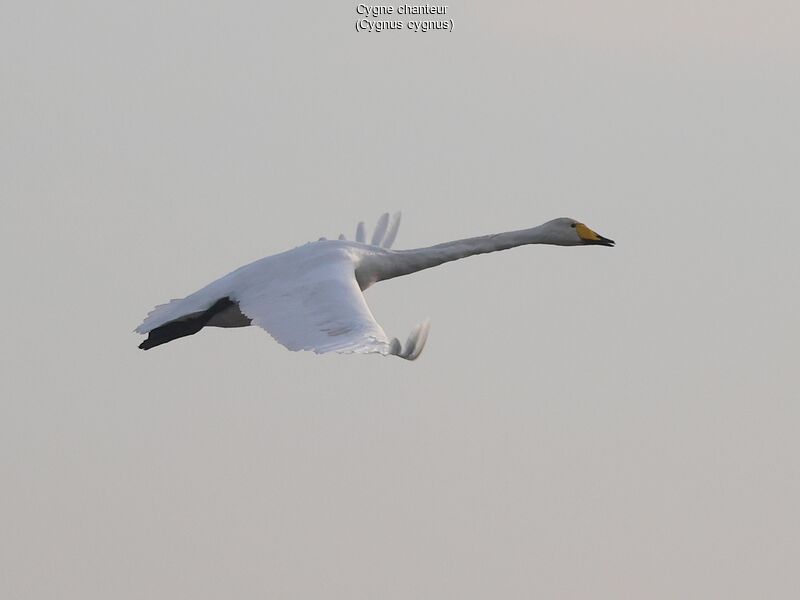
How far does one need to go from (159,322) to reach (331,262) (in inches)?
112

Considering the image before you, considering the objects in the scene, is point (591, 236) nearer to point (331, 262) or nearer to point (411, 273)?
point (411, 273)

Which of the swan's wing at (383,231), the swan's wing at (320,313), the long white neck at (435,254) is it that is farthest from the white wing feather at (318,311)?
the swan's wing at (383,231)

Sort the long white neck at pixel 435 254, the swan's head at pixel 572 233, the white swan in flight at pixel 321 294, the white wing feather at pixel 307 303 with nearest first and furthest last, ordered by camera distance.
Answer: the white wing feather at pixel 307 303 < the white swan in flight at pixel 321 294 < the long white neck at pixel 435 254 < the swan's head at pixel 572 233

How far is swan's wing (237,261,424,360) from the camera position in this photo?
85.8 ft

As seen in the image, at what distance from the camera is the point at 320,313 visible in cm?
2780

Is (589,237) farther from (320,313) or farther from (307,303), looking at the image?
(320,313)

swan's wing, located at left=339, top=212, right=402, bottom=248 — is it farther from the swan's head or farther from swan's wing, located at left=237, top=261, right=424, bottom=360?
swan's wing, located at left=237, top=261, right=424, bottom=360

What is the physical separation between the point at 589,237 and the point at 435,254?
3.45 m

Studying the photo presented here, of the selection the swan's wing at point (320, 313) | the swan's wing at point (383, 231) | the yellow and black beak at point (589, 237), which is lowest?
the swan's wing at point (320, 313)

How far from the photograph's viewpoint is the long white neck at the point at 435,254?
32031mm

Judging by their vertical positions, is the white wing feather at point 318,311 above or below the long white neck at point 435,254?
below

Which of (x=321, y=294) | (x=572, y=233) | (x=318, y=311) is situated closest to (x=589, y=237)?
(x=572, y=233)

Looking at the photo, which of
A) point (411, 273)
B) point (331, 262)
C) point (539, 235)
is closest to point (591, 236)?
point (539, 235)

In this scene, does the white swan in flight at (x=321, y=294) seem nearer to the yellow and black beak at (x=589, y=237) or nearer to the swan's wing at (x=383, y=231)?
the yellow and black beak at (x=589, y=237)
